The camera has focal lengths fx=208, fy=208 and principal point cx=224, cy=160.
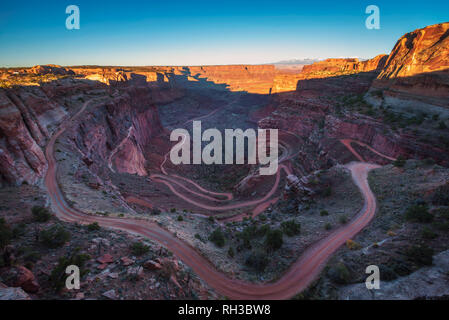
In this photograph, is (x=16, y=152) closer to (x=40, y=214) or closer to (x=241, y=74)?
(x=40, y=214)

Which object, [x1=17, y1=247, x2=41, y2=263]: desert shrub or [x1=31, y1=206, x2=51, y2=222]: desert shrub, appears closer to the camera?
[x1=17, y1=247, x2=41, y2=263]: desert shrub

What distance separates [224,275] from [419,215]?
1147cm

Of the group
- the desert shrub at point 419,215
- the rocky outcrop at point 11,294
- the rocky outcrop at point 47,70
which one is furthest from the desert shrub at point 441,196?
the rocky outcrop at point 47,70

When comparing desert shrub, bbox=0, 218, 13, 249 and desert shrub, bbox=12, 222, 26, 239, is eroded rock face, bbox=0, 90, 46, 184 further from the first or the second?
desert shrub, bbox=0, 218, 13, 249

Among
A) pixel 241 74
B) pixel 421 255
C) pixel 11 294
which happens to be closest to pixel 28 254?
pixel 11 294

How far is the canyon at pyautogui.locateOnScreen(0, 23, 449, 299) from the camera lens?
1282cm

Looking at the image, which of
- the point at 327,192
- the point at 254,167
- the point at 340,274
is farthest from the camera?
the point at 254,167

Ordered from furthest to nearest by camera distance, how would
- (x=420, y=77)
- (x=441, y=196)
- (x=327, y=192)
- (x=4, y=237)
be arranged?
(x=420, y=77) → (x=327, y=192) → (x=441, y=196) → (x=4, y=237)

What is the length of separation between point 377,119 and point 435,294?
28001mm

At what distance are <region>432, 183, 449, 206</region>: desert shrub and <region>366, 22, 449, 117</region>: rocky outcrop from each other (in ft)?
50.0

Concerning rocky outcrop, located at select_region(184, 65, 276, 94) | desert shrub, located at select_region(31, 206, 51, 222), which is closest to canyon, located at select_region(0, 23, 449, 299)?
desert shrub, located at select_region(31, 206, 51, 222)

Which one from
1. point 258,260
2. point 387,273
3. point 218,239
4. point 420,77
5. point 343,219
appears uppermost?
point 420,77

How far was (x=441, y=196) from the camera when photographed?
42.1 feet
